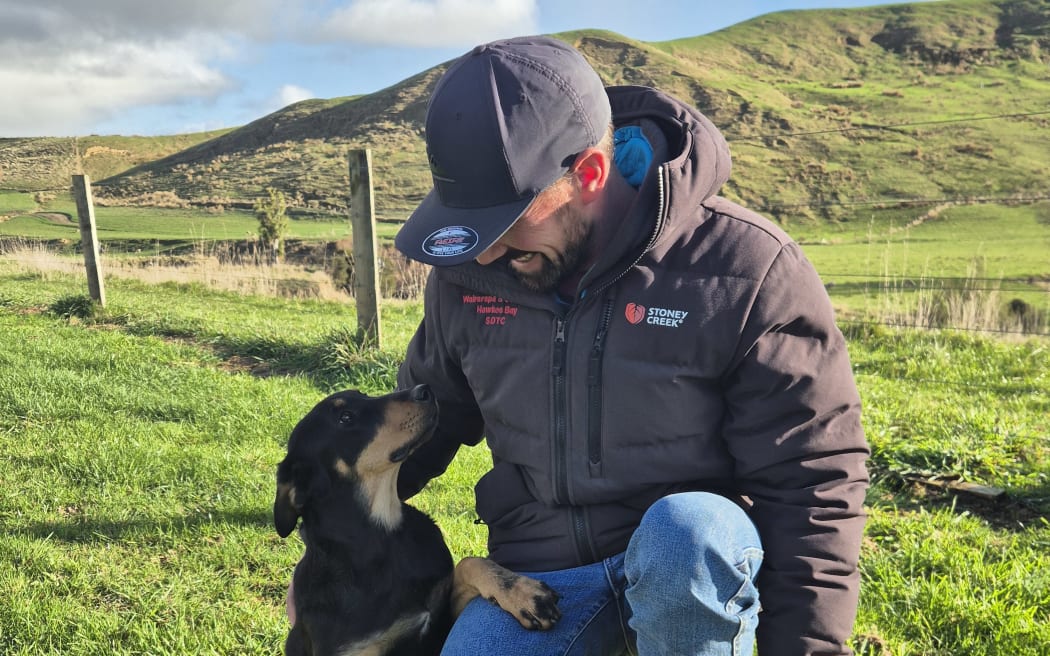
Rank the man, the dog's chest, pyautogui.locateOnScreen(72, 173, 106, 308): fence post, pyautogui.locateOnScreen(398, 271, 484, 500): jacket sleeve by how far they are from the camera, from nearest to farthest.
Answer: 1. the man
2. the dog's chest
3. pyautogui.locateOnScreen(398, 271, 484, 500): jacket sleeve
4. pyautogui.locateOnScreen(72, 173, 106, 308): fence post

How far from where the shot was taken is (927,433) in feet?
16.1

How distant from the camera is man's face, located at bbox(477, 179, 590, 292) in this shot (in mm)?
2055

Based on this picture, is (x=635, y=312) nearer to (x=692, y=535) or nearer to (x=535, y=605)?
(x=692, y=535)

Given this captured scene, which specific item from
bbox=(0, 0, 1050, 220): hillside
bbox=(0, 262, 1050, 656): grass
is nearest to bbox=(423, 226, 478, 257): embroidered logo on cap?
bbox=(0, 262, 1050, 656): grass

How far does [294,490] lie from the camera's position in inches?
104

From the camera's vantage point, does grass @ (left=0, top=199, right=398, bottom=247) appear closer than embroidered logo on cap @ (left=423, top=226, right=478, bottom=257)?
No

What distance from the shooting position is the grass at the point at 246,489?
2.90m

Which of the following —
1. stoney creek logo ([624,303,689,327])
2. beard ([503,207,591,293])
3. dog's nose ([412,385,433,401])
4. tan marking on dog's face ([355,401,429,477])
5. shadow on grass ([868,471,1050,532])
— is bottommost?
shadow on grass ([868,471,1050,532])

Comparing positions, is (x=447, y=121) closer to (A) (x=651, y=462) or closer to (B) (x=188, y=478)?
(A) (x=651, y=462)

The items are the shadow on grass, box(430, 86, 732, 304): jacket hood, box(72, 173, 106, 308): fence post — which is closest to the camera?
box(430, 86, 732, 304): jacket hood

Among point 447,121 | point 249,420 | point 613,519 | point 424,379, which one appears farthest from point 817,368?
point 249,420

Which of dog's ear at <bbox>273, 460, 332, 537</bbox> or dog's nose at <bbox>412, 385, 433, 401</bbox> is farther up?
dog's nose at <bbox>412, 385, 433, 401</bbox>

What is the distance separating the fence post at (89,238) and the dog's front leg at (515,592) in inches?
340

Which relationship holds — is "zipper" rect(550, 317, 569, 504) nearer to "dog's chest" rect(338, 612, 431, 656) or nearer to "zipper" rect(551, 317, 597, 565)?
"zipper" rect(551, 317, 597, 565)
